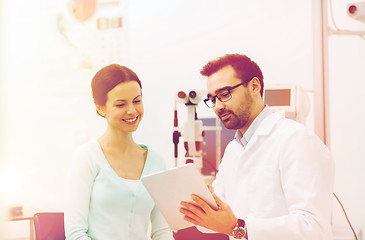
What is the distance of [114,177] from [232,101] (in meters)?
0.54

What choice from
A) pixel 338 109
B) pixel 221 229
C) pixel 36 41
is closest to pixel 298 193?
pixel 221 229

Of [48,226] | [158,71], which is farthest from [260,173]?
[158,71]

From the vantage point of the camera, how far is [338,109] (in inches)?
85.4

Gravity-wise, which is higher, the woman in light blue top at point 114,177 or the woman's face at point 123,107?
the woman's face at point 123,107

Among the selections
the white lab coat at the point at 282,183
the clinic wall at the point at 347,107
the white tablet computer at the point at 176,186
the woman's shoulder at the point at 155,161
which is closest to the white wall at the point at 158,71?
the clinic wall at the point at 347,107

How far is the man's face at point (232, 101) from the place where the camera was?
1.39 meters

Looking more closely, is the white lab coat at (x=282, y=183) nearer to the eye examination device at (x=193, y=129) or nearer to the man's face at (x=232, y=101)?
the man's face at (x=232, y=101)

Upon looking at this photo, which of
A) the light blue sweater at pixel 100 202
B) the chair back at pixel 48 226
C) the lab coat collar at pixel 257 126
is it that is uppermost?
the lab coat collar at pixel 257 126

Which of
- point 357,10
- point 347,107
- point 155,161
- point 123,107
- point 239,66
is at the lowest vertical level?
point 155,161

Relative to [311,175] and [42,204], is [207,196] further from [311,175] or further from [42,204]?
[42,204]

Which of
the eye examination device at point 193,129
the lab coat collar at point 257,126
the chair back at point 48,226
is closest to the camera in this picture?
the lab coat collar at point 257,126

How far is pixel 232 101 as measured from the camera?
139 centimetres

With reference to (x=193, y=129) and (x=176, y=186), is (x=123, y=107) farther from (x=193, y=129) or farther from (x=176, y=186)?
(x=193, y=129)

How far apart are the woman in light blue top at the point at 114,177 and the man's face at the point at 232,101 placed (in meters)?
0.32
